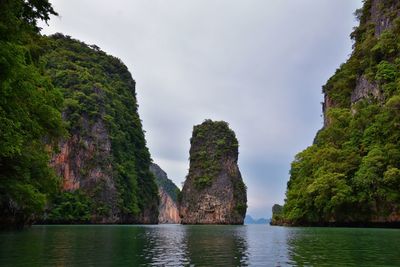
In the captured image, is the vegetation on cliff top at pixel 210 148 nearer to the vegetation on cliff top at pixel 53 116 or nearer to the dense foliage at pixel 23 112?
the vegetation on cliff top at pixel 53 116

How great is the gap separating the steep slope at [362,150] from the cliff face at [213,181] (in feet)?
147

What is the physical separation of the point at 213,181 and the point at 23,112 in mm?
97665

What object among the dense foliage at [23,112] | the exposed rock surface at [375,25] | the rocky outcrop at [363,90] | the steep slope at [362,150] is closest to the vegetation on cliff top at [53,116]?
the dense foliage at [23,112]

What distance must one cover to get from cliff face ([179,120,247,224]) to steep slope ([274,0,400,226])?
44702 millimetres

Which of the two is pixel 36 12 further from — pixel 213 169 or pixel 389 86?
pixel 213 169

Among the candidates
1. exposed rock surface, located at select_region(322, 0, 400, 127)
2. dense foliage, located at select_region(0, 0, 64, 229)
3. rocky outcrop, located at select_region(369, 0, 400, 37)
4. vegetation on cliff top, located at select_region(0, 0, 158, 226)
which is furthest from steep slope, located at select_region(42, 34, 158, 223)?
rocky outcrop, located at select_region(369, 0, 400, 37)

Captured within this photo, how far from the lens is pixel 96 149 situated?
83438mm

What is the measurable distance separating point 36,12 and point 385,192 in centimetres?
3815

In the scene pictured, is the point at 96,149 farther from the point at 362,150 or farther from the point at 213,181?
the point at 362,150

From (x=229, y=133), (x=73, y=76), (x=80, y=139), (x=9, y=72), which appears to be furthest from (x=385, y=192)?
(x=229, y=133)

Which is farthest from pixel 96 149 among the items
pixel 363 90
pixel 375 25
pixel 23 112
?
pixel 23 112

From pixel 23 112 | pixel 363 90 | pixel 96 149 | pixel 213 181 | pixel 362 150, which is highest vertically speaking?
pixel 363 90

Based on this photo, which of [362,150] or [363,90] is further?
[363,90]

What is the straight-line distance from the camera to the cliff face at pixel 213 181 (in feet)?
362
